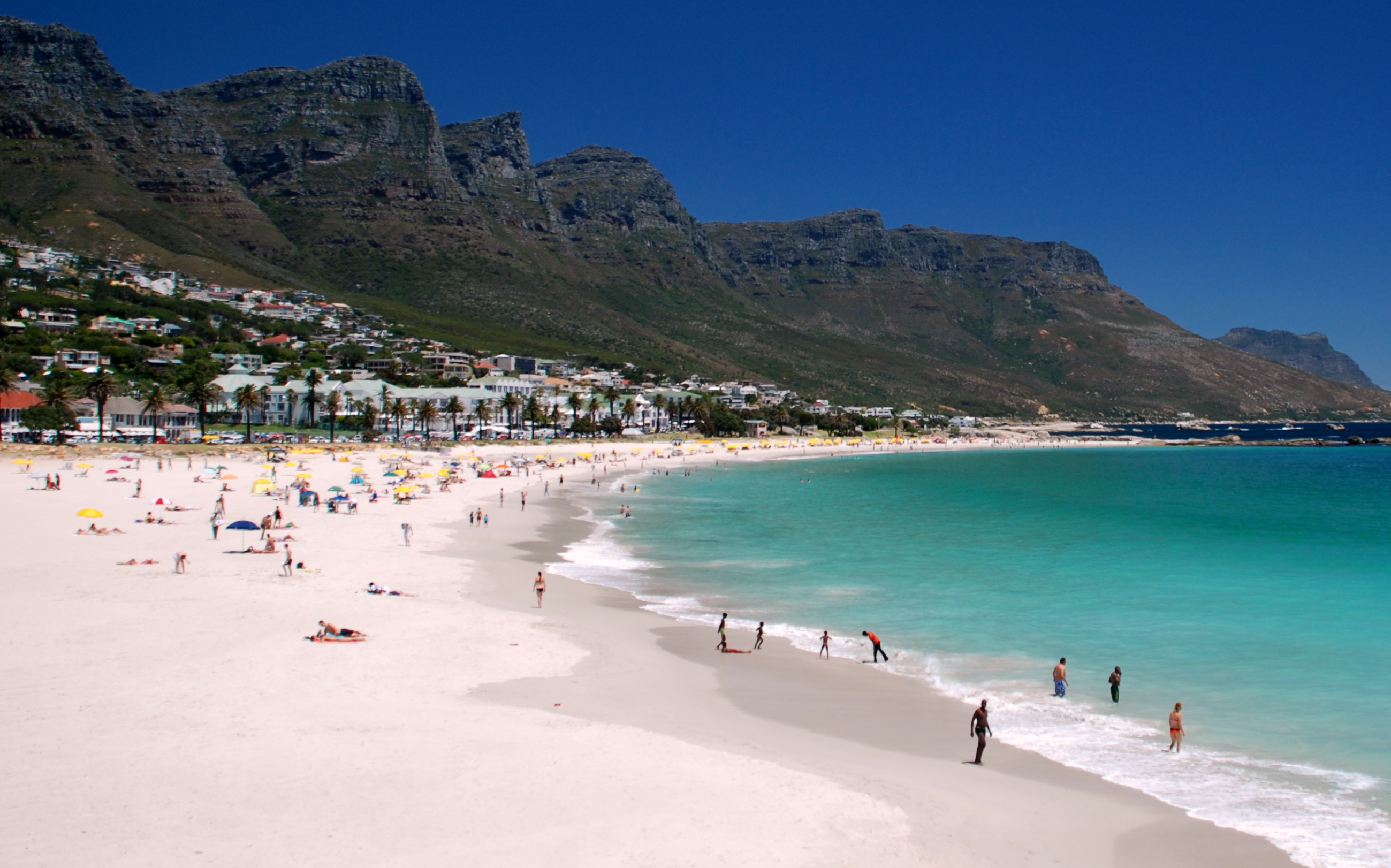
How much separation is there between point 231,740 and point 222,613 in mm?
8322

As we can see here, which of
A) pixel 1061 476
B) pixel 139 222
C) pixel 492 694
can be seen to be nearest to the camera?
pixel 492 694

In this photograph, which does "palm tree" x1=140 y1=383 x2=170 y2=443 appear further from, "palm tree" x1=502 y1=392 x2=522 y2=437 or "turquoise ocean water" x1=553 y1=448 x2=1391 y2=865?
"turquoise ocean water" x1=553 y1=448 x2=1391 y2=865

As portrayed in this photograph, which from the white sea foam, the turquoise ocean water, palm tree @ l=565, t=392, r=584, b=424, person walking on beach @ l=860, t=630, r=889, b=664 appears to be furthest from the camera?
palm tree @ l=565, t=392, r=584, b=424

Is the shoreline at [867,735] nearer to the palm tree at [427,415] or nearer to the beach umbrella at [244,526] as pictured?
the beach umbrella at [244,526]

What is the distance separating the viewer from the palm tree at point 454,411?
3777 inches

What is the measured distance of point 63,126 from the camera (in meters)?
154

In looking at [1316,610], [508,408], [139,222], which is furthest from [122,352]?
[1316,610]

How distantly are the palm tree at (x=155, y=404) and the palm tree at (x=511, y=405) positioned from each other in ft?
122

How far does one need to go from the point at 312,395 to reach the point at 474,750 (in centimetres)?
8324

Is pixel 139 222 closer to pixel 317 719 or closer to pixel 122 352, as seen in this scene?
pixel 122 352

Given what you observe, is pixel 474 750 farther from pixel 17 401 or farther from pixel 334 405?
pixel 334 405

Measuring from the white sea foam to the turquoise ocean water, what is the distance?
0.14 feet

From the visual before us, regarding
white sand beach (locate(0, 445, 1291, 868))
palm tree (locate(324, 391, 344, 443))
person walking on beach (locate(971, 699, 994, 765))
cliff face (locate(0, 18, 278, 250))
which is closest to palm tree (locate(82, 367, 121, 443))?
palm tree (locate(324, 391, 344, 443))

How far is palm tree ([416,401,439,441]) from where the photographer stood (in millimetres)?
91125
